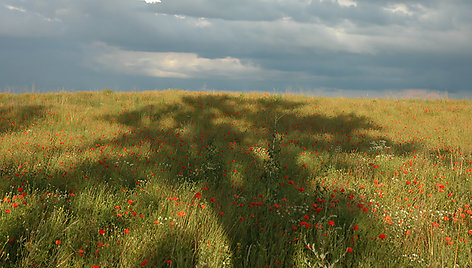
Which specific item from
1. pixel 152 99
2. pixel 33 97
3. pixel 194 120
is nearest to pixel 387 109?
pixel 194 120

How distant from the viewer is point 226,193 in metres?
4.80

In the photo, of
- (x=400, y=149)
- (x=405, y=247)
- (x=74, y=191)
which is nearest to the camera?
(x=405, y=247)

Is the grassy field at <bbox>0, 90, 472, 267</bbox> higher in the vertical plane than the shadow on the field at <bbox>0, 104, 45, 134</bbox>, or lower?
lower

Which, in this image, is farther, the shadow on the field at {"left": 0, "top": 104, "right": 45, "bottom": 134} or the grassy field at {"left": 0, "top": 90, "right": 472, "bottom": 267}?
the shadow on the field at {"left": 0, "top": 104, "right": 45, "bottom": 134}

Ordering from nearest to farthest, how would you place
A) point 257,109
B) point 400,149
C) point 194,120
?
point 400,149, point 194,120, point 257,109

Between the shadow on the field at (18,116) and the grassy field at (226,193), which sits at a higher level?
the shadow on the field at (18,116)

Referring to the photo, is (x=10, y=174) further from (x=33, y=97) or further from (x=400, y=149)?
(x=33, y=97)

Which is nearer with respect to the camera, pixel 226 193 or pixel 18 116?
pixel 226 193

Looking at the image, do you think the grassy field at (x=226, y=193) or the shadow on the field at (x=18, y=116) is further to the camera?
the shadow on the field at (x=18, y=116)

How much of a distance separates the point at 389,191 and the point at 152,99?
12.8 m

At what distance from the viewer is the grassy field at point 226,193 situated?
3.18 meters

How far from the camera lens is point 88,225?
349cm

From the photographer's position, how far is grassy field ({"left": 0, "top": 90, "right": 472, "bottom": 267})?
10.4ft

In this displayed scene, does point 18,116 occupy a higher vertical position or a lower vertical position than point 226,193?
higher
